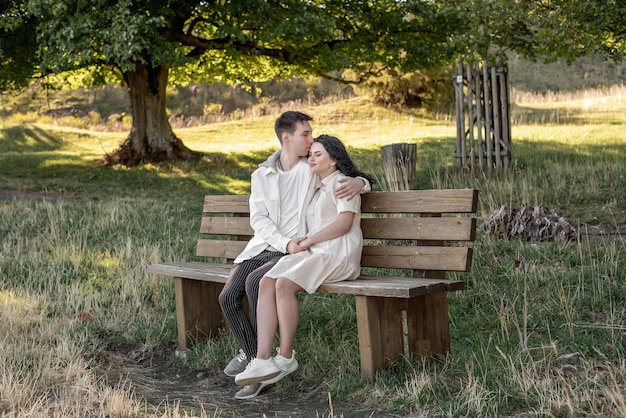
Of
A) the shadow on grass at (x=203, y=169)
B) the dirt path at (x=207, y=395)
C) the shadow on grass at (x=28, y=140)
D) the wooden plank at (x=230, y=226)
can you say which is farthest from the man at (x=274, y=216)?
the shadow on grass at (x=28, y=140)

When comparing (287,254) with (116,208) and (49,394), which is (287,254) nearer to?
(49,394)

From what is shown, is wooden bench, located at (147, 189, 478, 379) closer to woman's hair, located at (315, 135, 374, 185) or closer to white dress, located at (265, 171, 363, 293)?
white dress, located at (265, 171, 363, 293)

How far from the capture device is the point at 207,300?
20.4 feet

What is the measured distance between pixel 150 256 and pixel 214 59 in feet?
45.6

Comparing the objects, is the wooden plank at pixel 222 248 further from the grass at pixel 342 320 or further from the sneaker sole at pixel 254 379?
the sneaker sole at pixel 254 379

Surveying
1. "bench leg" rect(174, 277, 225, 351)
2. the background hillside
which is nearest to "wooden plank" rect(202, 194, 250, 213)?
"bench leg" rect(174, 277, 225, 351)

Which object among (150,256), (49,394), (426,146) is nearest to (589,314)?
(49,394)

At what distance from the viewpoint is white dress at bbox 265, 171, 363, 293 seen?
4871mm

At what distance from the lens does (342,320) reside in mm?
5949

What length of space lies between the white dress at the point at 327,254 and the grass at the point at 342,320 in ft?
1.85

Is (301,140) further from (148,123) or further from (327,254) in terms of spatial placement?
(148,123)

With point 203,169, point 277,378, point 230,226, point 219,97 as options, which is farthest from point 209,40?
point 219,97

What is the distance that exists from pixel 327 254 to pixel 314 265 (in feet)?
0.36

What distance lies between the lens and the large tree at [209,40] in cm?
1577
